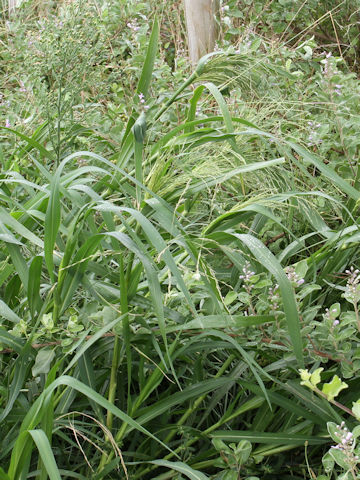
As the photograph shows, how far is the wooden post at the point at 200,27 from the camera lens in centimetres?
311

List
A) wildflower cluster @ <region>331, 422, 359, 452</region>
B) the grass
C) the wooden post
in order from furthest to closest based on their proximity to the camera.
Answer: the wooden post < the grass < wildflower cluster @ <region>331, 422, 359, 452</region>

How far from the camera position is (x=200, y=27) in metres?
3.11

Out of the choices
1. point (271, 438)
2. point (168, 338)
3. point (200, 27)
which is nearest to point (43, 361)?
point (168, 338)

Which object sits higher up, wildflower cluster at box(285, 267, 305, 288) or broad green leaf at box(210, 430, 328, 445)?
wildflower cluster at box(285, 267, 305, 288)

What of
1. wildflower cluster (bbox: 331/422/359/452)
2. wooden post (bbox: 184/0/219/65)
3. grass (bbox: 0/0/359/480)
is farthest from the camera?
wooden post (bbox: 184/0/219/65)


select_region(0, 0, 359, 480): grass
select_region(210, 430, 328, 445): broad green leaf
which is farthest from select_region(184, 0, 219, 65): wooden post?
select_region(210, 430, 328, 445): broad green leaf

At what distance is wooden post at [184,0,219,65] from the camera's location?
10.2 feet

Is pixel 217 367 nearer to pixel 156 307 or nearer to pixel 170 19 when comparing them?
pixel 156 307

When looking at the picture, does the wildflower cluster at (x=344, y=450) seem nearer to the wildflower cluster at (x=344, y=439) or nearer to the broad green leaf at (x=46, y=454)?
the wildflower cluster at (x=344, y=439)

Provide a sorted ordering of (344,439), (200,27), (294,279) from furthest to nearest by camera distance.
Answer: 1. (200,27)
2. (294,279)
3. (344,439)

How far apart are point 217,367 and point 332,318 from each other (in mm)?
316

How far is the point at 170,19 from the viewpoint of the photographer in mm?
4062

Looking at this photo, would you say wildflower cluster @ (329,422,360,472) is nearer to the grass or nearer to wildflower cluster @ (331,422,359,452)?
wildflower cluster @ (331,422,359,452)

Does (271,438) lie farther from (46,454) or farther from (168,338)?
(46,454)
